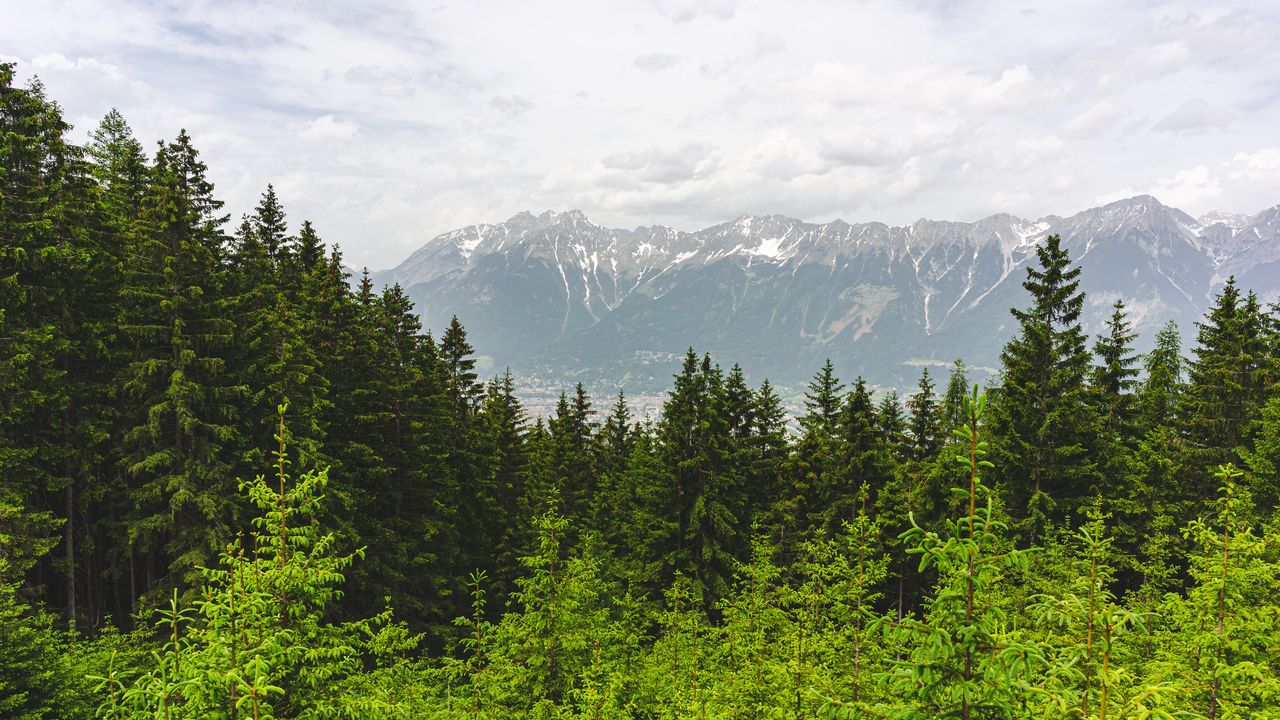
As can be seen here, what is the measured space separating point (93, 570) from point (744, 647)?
1025 inches

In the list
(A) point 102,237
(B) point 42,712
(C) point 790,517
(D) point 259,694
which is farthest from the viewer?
(C) point 790,517

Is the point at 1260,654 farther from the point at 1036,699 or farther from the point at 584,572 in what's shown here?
the point at 584,572

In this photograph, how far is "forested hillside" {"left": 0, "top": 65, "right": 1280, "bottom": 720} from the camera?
5.84 m

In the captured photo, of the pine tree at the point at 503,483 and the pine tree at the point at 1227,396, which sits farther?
the pine tree at the point at 503,483

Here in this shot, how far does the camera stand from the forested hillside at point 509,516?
584 centimetres

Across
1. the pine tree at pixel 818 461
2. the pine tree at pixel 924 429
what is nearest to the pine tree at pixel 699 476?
the pine tree at pixel 818 461

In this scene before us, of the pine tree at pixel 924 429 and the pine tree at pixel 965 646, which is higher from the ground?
the pine tree at pixel 965 646

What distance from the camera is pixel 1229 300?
2541cm

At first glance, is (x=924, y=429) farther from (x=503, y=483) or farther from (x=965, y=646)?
(x=965, y=646)

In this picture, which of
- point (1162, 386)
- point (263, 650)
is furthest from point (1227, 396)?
point (263, 650)

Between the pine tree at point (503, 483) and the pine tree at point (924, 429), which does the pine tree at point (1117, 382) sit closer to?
the pine tree at point (924, 429)

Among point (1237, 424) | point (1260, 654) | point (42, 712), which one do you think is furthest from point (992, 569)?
point (1237, 424)

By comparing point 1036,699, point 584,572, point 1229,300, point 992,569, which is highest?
point 1229,300

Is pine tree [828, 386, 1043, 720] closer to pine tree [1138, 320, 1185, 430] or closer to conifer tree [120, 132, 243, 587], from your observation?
conifer tree [120, 132, 243, 587]
